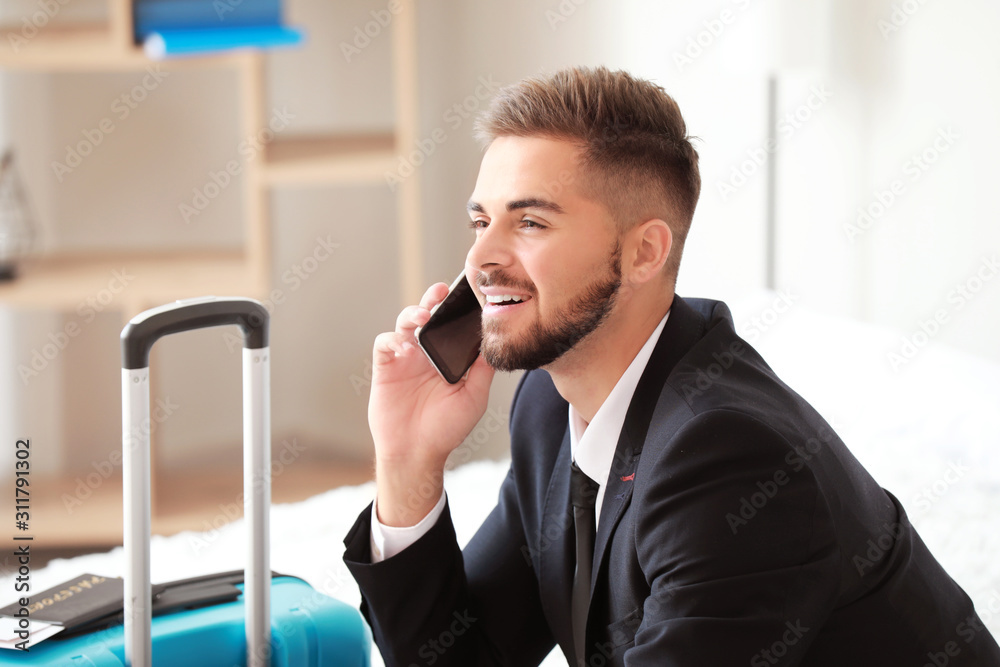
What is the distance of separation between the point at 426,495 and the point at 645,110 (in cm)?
55

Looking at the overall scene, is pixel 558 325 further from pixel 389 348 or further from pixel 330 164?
pixel 330 164

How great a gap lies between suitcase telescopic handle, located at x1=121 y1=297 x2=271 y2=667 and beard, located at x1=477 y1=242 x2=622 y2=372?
28 cm

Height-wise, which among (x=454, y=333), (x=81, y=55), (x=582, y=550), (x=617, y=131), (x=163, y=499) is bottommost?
(x=163, y=499)

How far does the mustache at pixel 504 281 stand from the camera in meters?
1.16

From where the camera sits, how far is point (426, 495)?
1.24 metres

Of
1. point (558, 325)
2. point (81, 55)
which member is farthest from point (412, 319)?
point (81, 55)

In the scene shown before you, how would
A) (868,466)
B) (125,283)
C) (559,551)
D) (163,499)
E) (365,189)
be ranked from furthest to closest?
1. (365,189)
2. (163,499)
3. (125,283)
4. (868,466)
5. (559,551)

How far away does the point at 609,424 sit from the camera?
1171 millimetres

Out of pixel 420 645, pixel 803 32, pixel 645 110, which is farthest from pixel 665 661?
pixel 803 32

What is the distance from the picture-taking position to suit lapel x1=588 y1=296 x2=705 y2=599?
3.53 ft

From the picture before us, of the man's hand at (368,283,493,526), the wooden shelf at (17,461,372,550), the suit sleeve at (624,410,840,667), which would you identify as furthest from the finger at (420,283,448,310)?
the wooden shelf at (17,461,372,550)

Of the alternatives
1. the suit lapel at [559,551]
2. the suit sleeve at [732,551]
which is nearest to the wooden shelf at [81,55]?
the suit lapel at [559,551]

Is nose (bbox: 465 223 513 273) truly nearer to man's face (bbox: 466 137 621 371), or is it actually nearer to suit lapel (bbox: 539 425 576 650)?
man's face (bbox: 466 137 621 371)

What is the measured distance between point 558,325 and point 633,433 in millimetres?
154
